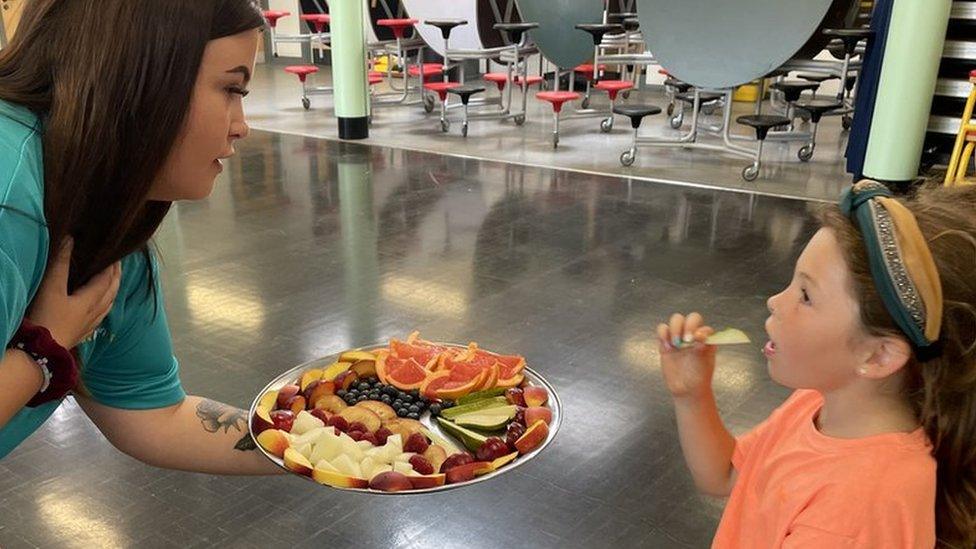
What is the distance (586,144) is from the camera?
25.0 feet

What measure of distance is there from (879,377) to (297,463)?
824 millimetres

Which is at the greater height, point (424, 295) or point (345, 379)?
point (345, 379)

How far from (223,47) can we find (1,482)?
200cm

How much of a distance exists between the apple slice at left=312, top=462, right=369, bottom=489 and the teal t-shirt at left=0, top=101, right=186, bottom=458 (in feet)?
1.25

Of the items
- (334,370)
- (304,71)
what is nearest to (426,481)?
(334,370)

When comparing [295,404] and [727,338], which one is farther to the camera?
[295,404]

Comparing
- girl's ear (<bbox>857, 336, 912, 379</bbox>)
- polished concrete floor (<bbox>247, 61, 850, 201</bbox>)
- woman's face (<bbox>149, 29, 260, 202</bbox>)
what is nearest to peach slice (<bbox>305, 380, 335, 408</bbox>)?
woman's face (<bbox>149, 29, 260, 202</bbox>)

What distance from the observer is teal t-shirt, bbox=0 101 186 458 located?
0.89m

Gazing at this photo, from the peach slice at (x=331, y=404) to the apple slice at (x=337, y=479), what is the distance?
8.2 inches

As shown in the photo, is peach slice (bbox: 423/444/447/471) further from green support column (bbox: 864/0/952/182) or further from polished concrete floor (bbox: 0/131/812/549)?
green support column (bbox: 864/0/952/182)

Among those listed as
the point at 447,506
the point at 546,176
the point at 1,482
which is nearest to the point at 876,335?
the point at 447,506

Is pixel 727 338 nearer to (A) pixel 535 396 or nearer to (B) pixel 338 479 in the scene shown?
(A) pixel 535 396

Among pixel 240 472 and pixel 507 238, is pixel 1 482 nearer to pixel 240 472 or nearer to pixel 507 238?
pixel 240 472

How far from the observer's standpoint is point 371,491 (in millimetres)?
1215
